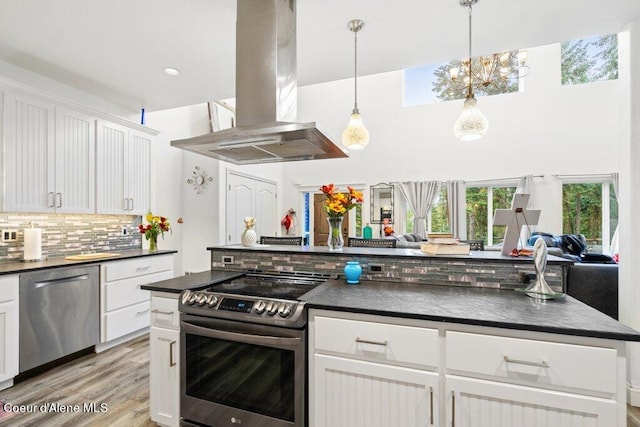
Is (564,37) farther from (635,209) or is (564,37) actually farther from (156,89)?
(156,89)

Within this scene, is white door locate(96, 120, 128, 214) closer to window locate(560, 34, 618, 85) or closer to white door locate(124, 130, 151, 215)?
white door locate(124, 130, 151, 215)

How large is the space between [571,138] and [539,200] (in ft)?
4.05

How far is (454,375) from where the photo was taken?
1.25 meters

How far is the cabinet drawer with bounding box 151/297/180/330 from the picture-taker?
173 cm

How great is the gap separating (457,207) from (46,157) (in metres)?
6.24

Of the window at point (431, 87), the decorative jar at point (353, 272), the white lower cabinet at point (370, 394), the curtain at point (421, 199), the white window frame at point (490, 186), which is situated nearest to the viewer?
the white lower cabinet at point (370, 394)

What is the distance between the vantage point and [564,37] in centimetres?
228

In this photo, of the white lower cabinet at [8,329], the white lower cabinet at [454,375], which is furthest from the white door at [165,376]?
the white lower cabinet at [8,329]

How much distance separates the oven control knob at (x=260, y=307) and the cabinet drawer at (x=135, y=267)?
215 cm

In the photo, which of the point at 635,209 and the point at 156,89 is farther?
the point at 156,89

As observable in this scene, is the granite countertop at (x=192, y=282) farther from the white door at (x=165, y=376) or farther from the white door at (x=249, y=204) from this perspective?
the white door at (x=249, y=204)

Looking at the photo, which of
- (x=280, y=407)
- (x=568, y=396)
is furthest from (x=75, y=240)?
(x=568, y=396)

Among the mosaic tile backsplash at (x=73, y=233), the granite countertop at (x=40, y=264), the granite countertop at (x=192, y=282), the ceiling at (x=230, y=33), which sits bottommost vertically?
the granite countertop at (x=192, y=282)

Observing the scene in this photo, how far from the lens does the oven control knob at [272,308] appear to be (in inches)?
57.6
